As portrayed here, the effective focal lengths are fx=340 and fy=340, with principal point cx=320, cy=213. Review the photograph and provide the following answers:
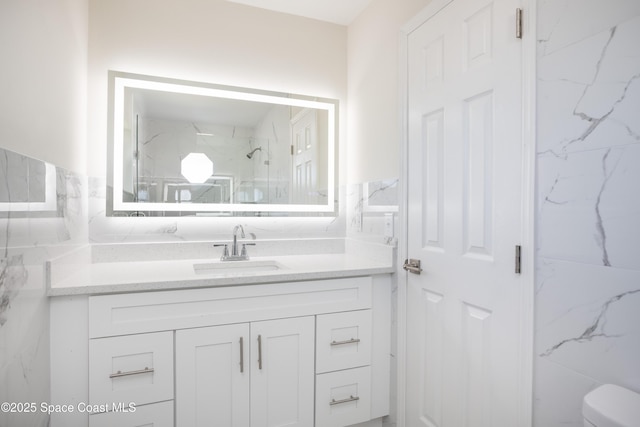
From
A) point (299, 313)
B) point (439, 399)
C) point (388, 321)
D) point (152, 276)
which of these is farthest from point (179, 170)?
point (439, 399)

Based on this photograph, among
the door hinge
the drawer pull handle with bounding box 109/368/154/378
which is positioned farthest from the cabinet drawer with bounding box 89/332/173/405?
the door hinge

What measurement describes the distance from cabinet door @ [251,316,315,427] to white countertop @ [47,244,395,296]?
0.72 feet

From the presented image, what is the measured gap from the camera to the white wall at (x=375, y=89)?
5.84 ft

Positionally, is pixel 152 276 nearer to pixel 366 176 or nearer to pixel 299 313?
pixel 299 313

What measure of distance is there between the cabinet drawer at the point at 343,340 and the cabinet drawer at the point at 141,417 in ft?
2.16

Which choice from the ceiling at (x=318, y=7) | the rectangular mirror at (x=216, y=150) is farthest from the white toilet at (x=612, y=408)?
the ceiling at (x=318, y=7)

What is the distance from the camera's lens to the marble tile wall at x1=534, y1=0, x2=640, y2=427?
0.82m

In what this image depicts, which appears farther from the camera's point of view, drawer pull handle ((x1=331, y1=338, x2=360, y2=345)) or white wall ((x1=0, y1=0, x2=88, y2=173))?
drawer pull handle ((x1=331, y1=338, x2=360, y2=345))

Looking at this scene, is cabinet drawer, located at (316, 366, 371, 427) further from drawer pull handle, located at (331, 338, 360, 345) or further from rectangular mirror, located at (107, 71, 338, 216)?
rectangular mirror, located at (107, 71, 338, 216)

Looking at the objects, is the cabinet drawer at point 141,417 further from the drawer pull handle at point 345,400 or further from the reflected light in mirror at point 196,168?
the reflected light in mirror at point 196,168

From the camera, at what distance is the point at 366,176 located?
207 cm

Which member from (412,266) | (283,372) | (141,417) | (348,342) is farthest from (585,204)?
(141,417)

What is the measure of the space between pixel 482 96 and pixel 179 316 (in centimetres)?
148

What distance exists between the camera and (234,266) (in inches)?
77.0
